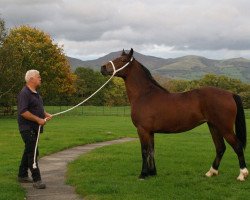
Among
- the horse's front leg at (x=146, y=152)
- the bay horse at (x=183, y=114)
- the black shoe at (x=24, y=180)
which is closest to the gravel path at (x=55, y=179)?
the black shoe at (x=24, y=180)

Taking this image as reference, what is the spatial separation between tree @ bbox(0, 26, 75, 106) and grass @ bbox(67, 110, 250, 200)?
32.8 meters

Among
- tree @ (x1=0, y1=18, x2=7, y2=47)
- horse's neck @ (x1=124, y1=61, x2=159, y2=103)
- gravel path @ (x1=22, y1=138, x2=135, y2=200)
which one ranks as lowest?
gravel path @ (x1=22, y1=138, x2=135, y2=200)

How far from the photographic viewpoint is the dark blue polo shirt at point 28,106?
8.86 meters

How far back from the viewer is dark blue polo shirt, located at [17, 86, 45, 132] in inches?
349

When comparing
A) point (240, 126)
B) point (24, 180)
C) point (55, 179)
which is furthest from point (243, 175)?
point (24, 180)

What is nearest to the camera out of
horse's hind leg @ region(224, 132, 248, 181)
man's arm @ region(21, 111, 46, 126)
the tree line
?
man's arm @ region(21, 111, 46, 126)

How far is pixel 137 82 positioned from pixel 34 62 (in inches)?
1723

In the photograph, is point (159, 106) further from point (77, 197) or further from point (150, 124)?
point (77, 197)

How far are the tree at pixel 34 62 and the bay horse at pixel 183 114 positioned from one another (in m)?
36.1

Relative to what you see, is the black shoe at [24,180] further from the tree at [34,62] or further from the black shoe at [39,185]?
the tree at [34,62]

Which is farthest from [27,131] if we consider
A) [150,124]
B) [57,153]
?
[57,153]

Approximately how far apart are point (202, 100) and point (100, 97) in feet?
275

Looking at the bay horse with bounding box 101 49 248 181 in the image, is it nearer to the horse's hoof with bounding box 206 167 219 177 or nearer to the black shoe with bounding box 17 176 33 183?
the horse's hoof with bounding box 206 167 219 177

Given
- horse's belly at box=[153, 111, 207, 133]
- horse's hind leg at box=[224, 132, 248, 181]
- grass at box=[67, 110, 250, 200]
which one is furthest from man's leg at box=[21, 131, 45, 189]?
horse's hind leg at box=[224, 132, 248, 181]
